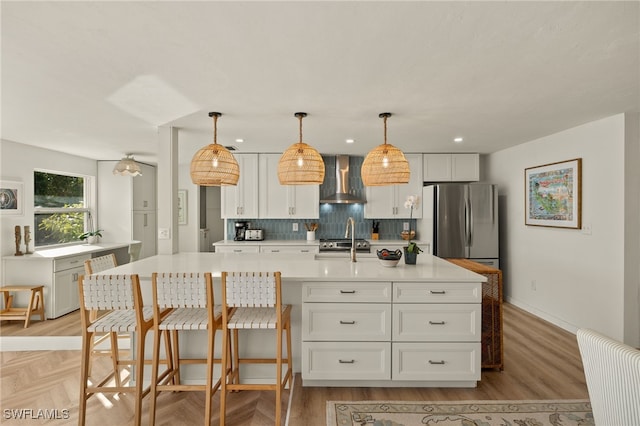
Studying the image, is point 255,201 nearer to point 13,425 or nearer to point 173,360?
point 173,360

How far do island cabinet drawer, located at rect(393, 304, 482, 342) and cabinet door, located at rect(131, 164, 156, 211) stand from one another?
5.30m

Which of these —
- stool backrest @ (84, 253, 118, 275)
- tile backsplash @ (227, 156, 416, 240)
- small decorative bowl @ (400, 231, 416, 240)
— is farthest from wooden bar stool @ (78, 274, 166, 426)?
small decorative bowl @ (400, 231, 416, 240)

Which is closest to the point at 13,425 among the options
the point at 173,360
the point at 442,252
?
the point at 173,360

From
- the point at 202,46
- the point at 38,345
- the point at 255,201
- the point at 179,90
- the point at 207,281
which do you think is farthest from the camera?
the point at 255,201

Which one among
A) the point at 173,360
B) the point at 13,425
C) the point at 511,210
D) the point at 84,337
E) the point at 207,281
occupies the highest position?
the point at 511,210

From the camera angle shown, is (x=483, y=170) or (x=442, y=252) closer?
(x=442, y=252)

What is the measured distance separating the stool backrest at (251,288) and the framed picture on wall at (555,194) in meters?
3.46

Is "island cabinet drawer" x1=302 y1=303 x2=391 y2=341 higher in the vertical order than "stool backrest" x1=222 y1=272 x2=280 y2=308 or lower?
lower

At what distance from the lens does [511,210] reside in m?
5.02

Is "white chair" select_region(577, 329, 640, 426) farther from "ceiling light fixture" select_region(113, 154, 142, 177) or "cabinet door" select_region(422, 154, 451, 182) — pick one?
"ceiling light fixture" select_region(113, 154, 142, 177)

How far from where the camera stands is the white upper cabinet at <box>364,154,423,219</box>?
5480mm

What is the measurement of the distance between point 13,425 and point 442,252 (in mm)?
4720

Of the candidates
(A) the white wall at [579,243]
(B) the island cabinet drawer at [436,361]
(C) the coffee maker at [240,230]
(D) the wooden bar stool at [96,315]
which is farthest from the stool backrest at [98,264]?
(A) the white wall at [579,243]

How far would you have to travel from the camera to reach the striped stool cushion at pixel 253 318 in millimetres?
2213
